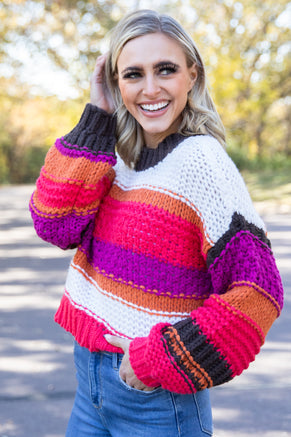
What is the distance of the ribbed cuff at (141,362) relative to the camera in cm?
128

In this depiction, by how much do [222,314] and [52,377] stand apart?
2.43 meters

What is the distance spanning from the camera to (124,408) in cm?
141

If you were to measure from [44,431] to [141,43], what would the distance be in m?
2.25

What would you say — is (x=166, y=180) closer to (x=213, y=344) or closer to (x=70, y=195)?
(x=70, y=195)

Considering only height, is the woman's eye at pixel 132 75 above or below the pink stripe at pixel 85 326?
above

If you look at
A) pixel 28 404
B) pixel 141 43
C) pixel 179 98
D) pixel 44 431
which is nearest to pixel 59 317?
pixel 179 98

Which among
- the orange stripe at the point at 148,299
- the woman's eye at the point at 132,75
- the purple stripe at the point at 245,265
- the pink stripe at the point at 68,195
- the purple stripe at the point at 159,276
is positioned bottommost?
the orange stripe at the point at 148,299

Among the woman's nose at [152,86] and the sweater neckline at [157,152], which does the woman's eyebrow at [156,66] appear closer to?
the woman's nose at [152,86]

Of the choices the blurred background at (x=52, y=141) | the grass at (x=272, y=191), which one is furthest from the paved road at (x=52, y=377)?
the grass at (x=272, y=191)

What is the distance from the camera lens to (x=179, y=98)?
151 centimetres

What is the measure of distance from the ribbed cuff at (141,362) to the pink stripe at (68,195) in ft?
1.65

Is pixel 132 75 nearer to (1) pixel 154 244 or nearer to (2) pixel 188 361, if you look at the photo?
(1) pixel 154 244

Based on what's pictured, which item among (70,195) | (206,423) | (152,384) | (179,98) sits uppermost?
(179,98)

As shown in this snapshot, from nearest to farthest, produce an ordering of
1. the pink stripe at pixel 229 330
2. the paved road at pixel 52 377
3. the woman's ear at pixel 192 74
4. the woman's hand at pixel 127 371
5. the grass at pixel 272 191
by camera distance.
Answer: the pink stripe at pixel 229 330
the woman's hand at pixel 127 371
the woman's ear at pixel 192 74
the paved road at pixel 52 377
the grass at pixel 272 191
